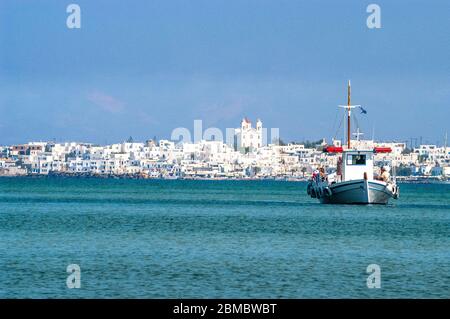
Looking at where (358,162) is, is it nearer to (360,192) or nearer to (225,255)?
(360,192)

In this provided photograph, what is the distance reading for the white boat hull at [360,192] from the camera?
76375 millimetres

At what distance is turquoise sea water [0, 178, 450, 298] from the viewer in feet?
109

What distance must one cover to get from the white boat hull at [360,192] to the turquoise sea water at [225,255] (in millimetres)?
4149

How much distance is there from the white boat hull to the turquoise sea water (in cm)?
415

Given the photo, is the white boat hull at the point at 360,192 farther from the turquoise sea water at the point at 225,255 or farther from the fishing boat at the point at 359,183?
the turquoise sea water at the point at 225,255

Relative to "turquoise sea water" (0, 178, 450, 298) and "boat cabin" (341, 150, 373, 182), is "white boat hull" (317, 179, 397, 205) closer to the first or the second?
"boat cabin" (341, 150, 373, 182)

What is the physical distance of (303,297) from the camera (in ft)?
104

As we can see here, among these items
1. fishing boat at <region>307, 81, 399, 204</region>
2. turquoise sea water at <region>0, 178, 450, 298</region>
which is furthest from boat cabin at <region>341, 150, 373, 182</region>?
turquoise sea water at <region>0, 178, 450, 298</region>

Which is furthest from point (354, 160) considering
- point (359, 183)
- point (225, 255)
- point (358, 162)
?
point (225, 255)

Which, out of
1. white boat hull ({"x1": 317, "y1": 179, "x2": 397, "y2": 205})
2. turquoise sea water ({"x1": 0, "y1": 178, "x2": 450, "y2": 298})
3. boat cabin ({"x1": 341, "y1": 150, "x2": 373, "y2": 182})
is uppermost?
boat cabin ({"x1": 341, "y1": 150, "x2": 373, "y2": 182})

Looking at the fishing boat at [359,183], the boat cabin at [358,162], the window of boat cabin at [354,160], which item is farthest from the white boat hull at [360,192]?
the window of boat cabin at [354,160]

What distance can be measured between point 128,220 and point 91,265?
27833mm
